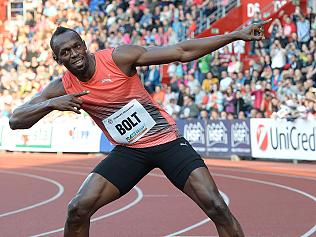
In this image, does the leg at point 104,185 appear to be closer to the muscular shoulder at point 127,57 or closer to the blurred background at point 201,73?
the muscular shoulder at point 127,57

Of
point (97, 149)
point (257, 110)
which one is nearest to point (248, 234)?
point (257, 110)

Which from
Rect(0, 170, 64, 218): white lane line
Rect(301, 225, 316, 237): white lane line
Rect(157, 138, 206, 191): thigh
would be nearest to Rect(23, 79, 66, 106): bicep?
Rect(157, 138, 206, 191): thigh

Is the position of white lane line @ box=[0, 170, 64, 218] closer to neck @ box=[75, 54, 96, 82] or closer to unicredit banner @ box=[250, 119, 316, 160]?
neck @ box=[75, 54, 96, 82]

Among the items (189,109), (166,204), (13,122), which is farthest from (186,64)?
(13,122)

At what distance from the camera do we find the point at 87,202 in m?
6.29

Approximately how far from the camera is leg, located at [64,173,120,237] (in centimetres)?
630

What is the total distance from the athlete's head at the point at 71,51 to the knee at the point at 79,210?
3.15 ft

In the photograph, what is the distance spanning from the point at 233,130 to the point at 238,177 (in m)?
4.97

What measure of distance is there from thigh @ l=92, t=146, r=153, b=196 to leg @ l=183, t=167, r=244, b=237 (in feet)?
1.57

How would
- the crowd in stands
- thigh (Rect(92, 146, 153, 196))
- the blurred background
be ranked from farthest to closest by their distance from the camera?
the crowd in stands < the blurred background < thigh (Rect(92, 146, 153, 196))

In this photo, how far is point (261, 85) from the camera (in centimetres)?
2055

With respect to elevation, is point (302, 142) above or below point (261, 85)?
below

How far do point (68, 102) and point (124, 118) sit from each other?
0.58 metres

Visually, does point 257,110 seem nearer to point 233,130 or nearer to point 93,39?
point 233,130
